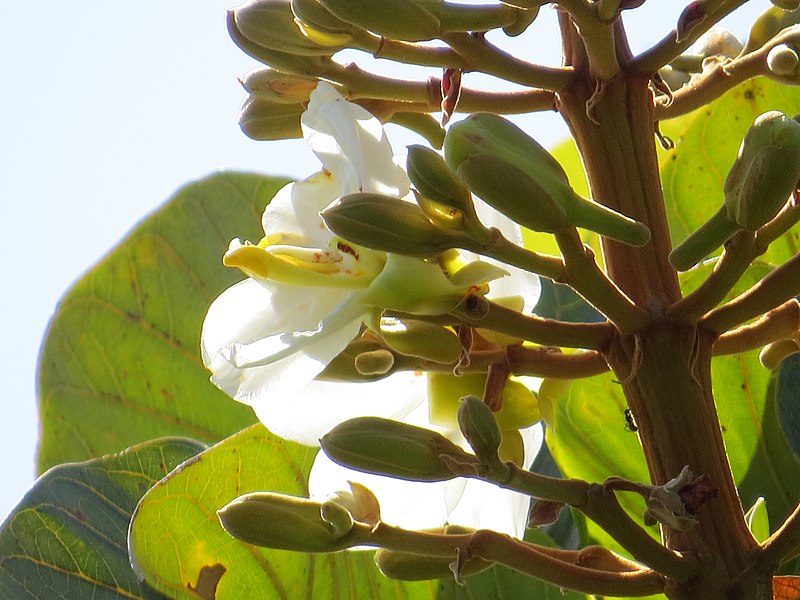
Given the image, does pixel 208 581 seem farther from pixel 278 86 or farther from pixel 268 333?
pixel 278 86

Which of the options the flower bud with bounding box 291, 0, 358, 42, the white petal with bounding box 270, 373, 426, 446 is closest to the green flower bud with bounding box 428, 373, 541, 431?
the white petal with bounding box 270, 373, 426, 446

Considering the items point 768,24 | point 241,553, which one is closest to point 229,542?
point 241,553

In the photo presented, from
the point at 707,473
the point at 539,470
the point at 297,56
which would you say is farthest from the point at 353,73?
the point at 539,470

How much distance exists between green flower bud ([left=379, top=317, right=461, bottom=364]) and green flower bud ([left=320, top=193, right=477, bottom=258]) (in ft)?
0.20

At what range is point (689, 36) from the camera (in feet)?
2.33

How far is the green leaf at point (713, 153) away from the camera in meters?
1.29

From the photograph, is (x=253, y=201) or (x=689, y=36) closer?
(x=689, y=36)

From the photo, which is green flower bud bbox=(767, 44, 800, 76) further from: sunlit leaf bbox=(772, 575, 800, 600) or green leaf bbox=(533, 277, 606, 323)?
green leaf bbox=(533, 277, 606, 323)

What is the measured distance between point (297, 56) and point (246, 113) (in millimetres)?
78

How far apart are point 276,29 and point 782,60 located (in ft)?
1.11

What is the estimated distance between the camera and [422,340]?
2.34ft

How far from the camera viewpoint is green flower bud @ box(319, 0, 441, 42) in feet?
2.27

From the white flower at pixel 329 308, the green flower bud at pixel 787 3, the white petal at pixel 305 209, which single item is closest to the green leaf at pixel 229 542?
the white flower at pixel 329 308

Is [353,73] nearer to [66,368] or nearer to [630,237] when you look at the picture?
[630,237]
